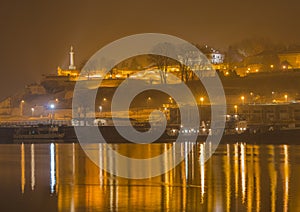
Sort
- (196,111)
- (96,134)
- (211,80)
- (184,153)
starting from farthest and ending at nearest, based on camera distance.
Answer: (211,80)
(196,111)
(96,134)
(184,153)

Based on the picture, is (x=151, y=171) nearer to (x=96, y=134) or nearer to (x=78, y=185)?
(x=78, y=185)

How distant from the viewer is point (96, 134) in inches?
2267

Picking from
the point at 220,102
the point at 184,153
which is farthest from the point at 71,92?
the point at 184,153

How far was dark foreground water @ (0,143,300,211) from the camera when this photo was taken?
19.4 metres

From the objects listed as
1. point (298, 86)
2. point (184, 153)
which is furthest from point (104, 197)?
point (298, 86)

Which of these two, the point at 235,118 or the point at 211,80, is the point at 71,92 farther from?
the point at 235,118

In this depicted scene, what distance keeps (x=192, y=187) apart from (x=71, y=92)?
76060mm

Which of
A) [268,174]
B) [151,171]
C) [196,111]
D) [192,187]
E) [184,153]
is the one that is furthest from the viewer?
[196,111]

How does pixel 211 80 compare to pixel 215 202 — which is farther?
pixel 211 80

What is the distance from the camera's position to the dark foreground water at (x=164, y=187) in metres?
19.4

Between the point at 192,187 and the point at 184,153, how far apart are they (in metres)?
14.4

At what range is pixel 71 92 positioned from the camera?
98.0m

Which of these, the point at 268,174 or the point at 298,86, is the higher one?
the point at 298,86

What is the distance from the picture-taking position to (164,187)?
75.1 ft
